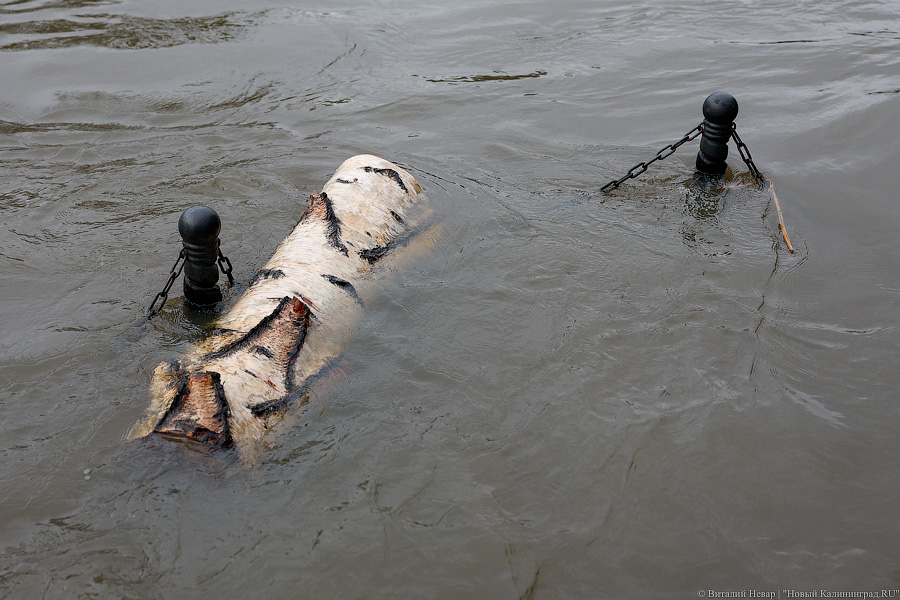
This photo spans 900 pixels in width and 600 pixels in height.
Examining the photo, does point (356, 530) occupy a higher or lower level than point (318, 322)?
lower

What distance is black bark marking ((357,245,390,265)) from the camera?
193 inches

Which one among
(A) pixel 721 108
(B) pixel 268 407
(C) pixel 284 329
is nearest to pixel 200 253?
(C) pixel 284 329

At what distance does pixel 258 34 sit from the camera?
1001cm

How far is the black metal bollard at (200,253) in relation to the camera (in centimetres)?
412

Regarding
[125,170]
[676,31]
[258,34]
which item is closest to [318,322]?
[125,170]

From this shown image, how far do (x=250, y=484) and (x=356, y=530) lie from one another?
0.62m

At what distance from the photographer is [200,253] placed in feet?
13.9

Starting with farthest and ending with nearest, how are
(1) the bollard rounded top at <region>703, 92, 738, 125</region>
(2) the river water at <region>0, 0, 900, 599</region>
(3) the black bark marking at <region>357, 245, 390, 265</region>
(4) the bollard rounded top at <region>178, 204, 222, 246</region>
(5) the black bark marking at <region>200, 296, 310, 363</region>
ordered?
(1) the bollard rounded top at <region>703, 92, 738, 125</region>, (3) the black bark marking at <region>357, 245, 390, 265</region>, (4) the bollard rounded top at <region>178, 204, 222, 246</region>, (5) the black bark marking at <region>200, 296, 310, 363</region>, (2) the river water at <region>0, 0, 900, 599</region>

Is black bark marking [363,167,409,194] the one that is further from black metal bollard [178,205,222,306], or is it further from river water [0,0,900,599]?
black metal bollard [178,205,222,306]

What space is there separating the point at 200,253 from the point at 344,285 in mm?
951

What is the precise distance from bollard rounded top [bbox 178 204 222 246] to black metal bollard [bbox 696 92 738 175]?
4342 millimetres

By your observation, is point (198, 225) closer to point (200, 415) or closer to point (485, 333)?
point (200, 415)

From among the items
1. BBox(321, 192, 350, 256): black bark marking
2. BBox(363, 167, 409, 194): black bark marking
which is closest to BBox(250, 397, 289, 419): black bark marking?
BBox(321, 192, 350, 256): black bark marking

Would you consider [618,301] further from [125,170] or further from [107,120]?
[107,120]
